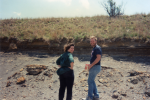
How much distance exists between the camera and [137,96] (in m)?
3.39

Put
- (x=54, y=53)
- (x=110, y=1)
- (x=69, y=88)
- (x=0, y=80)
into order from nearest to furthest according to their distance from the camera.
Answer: (x=69, y=88)
(x=0, y=80)
(x=54, y=53)
(x=110, y=1)

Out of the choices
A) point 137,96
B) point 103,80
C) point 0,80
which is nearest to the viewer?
point 137,96

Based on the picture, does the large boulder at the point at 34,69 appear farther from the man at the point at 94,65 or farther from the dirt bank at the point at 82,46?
the man at the point at 94,65

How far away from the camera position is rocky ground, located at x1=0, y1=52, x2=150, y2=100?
363cm

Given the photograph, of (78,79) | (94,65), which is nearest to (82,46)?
(78,79)

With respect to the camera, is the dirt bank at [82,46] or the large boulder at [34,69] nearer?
the large boulder at [34,69]

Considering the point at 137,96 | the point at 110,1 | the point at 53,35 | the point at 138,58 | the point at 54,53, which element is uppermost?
the point at 110,1

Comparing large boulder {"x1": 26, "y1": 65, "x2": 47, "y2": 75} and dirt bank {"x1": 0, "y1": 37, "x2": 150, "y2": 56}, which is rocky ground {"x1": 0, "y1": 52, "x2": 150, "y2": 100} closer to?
large boulder {"x1": 26, "y1": 65, "x2": 47, "y2": 75}

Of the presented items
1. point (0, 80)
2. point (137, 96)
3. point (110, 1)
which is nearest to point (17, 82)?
point (0, 80)

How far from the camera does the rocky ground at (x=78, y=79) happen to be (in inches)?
143

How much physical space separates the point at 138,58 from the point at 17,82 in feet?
22.6

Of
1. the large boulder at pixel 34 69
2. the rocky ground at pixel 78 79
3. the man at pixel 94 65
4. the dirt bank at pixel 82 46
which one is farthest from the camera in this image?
the dirt bank at pixel 82 46

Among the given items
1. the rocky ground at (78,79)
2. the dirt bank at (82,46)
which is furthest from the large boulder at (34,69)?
the dirt bank at (82,46)

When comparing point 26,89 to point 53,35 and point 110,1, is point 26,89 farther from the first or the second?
point 110,1
